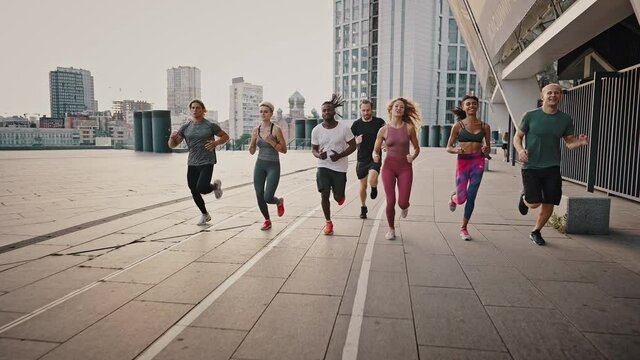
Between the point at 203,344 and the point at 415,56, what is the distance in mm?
81436

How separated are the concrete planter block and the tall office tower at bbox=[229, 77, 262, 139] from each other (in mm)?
175181

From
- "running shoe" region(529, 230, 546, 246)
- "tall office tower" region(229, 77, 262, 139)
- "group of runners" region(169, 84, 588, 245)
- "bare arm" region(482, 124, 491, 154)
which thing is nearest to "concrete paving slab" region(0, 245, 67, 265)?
"group of runners" region(169, 84, 588, 245)

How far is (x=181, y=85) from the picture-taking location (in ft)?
621

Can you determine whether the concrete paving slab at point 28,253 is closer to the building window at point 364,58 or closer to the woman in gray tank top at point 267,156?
the woman in gray tank top at point 267,156

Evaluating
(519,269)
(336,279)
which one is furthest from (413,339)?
(519,269)

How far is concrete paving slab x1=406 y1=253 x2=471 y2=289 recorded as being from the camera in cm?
405

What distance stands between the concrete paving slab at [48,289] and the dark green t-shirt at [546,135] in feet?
17.2

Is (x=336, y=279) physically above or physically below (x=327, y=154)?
below

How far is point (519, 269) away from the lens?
14.7ft

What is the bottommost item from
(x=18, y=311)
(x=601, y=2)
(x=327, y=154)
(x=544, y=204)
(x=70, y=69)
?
(x=18, y=311)

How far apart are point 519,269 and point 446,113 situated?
84511 mm

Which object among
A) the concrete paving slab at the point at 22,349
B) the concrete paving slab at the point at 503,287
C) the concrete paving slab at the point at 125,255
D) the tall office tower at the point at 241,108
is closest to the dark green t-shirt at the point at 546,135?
the concrete paving slab at the point at 503,287

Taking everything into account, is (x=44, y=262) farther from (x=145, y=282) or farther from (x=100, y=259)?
(x=145, y=282)

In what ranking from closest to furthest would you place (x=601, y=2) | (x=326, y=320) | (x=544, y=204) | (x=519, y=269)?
(x=326, y=320) → (x=519, y=269) → (x=544, y=204) → (x=601, y=2)
